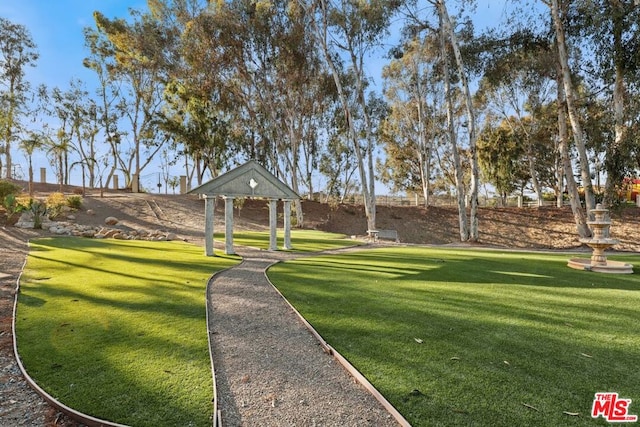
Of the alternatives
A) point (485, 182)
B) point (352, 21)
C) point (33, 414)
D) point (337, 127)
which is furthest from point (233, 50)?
point (485, 182)

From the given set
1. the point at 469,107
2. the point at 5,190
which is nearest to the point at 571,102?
the point at 469,107

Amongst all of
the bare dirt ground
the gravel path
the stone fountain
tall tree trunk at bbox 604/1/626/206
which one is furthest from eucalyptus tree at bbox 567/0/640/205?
the gravel path

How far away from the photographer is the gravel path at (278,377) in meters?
2.57

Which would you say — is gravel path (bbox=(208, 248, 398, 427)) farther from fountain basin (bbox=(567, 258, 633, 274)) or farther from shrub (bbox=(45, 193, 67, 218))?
shrub (bbox=(45, 193, 67, 218))

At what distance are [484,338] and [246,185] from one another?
906 centimetres

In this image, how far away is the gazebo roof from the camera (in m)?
11.1

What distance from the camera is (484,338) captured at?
3.98 meters

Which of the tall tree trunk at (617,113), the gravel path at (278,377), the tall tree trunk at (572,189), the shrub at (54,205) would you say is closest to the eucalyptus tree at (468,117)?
the tall tree trunk at (572,189)

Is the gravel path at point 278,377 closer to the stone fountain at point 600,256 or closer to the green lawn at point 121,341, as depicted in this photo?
the green lawn at point 121,341

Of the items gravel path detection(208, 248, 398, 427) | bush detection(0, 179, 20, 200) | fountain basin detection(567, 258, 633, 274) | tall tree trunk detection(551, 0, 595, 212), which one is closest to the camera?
gravel path detection(208, 248, 398, 427)

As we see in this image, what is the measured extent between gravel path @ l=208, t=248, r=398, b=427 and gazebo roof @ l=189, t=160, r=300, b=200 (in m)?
6.39

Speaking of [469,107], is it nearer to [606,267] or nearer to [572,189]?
[572,189]

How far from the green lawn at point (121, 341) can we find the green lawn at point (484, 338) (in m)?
1.58

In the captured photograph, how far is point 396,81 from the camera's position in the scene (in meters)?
29.9
